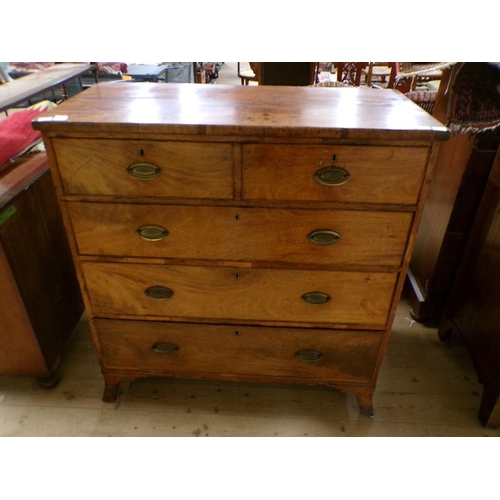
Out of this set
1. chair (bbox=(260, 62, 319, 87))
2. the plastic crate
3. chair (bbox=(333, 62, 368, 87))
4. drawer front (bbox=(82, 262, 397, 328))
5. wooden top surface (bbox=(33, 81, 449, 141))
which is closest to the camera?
wooden top surface (bbox=(33, 81, 449, 141))

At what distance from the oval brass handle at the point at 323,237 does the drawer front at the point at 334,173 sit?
0.33ft

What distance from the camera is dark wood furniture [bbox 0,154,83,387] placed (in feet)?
4.19

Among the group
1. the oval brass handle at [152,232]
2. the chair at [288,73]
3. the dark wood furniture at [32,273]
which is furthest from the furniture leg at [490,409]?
Result: the chair at [288,73]

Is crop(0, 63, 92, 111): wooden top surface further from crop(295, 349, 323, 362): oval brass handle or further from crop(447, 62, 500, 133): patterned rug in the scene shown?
crop(447, 62, 500, 133): patterned rug

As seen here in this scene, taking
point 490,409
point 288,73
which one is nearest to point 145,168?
point 490,409

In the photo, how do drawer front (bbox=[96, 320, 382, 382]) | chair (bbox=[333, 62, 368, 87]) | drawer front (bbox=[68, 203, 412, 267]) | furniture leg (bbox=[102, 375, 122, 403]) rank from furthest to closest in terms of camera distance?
chair (bbox=[333, 62, 368, 87]) < furniture leg (bbox=[102, 375, 122, 403]) < drawer front (bbox=[96, 320, 382, 382]) < drawer front (bbox=[68, 203, 412, 267])

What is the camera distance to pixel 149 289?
1.21 metres

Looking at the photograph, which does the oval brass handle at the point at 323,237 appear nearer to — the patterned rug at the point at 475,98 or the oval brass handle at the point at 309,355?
the oval brass handle at the point at 309,355

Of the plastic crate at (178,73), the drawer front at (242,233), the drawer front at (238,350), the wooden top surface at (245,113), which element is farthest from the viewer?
the plastic crate at (178,73)

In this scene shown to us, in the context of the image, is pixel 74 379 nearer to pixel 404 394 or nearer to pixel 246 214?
pixel 246 214

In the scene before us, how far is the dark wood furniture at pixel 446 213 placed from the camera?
1.44 m

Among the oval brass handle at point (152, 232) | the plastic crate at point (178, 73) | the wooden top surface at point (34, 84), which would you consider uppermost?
the wooden top surface at point (34, 84)

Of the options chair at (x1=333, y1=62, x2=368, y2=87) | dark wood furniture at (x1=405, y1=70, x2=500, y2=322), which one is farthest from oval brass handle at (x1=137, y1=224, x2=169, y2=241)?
chair at (x1=333, y1=62, x2=368, y2=87)

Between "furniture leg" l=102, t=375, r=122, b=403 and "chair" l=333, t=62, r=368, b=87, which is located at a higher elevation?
"chair" l=333, t=62, r=368, b=87
